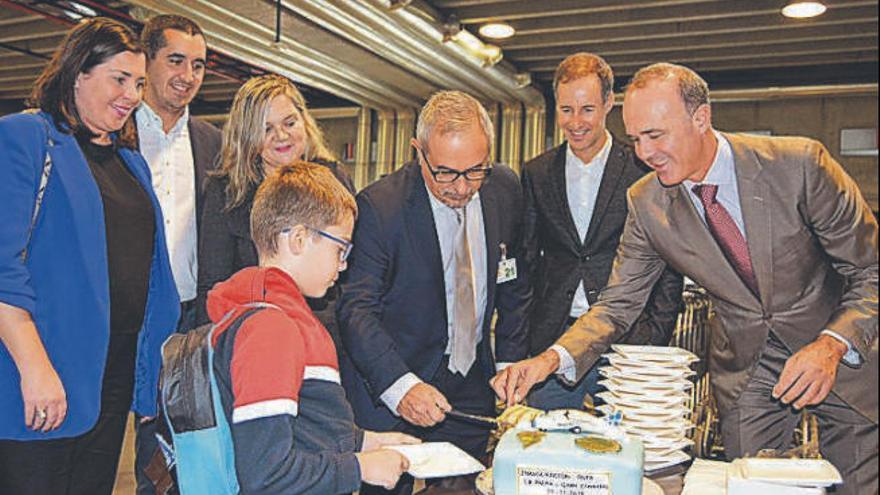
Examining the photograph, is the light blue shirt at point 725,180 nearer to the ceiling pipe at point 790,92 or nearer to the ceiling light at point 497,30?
the ceiling light at point 497,30

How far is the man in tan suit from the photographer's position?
2.12 m

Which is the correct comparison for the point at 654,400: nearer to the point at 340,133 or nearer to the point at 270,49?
the point at 270,49

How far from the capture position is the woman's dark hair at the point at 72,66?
6.68 ft

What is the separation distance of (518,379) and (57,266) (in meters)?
1.11

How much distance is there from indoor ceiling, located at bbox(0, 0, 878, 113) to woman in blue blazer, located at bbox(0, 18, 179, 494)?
1.23m

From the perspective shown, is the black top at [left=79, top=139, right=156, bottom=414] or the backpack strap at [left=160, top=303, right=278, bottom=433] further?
the black top at [left=79, top=139, right=156, bottom=414]

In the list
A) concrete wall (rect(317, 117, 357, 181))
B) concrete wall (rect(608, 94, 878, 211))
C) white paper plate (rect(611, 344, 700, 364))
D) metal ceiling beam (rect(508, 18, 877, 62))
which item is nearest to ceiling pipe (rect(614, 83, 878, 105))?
concrete wall (rect(608, 94, 878, 211))

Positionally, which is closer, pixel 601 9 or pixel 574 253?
pixel 574 253

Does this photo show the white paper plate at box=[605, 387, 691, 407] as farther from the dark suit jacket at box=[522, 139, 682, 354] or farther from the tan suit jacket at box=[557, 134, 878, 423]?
the dark suit jacket at box=[522, 139, 682, 354]

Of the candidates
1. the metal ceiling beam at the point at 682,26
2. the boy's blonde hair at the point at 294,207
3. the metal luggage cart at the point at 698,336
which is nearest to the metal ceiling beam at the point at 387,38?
the metal ceiling beam at the point at 682,26

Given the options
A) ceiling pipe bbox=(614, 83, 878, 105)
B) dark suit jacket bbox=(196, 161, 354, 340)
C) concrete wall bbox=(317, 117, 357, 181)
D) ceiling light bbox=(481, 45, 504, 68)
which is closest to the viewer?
dark suit jacket bbox=(196, 161, 354, 340)

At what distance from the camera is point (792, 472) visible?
146 centimetres

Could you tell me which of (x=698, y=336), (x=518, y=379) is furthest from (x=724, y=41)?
(x=518, y=379)

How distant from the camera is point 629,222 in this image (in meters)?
2.45
